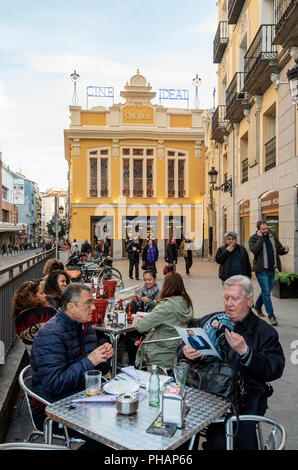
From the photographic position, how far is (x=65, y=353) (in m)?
2.90

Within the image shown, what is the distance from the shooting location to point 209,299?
10.4 m

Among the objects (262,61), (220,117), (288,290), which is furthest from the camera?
(220,117)

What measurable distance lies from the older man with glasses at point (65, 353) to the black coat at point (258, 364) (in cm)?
100

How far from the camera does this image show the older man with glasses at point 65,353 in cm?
277

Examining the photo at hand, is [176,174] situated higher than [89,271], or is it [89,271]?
[176,174]

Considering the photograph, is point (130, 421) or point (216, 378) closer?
point (130, 421)

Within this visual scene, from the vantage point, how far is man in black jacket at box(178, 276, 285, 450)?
2.59 meters

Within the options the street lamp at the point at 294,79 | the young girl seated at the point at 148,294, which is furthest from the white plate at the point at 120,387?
the street lamp at the point at 294,79

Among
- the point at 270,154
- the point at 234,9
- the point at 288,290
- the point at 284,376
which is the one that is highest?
the point at 234,9

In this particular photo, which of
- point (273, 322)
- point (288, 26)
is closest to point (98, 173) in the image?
point (288, 26)

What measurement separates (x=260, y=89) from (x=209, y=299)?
24.6ft

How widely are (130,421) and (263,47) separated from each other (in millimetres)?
12933

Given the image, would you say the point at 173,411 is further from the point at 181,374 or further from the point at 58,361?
the point at 58,361

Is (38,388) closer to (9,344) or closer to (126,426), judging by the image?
(126,426)
